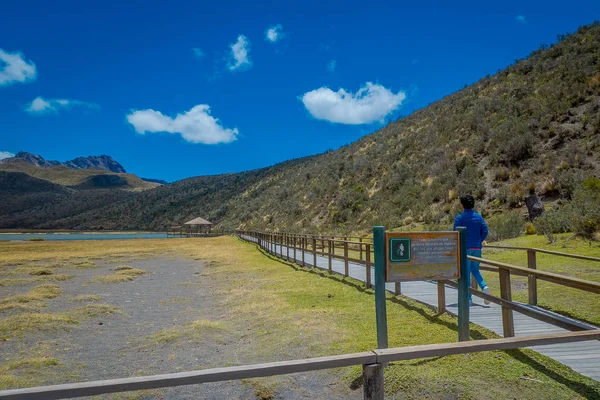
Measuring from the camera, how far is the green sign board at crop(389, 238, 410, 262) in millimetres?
4363

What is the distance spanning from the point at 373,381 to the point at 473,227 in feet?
14.9

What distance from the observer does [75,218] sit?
114188 mm

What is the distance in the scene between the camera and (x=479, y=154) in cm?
2620

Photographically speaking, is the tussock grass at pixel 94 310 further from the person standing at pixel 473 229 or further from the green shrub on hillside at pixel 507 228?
the green shrub on hillside at pixel 507 228

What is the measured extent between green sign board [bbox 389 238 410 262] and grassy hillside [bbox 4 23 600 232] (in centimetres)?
1643

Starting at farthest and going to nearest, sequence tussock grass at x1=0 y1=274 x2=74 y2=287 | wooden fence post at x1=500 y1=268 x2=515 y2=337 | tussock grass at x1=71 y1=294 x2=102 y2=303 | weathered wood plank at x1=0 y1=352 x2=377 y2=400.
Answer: tussock grass at x1=0 y1=274 x2=74 y2=287, tussock grass at x1=71 y1=294 x2=102 y2=303, wooden fence post at x1=500 y1=268 x2=515 y2=337, weathered wood plank at x1=0 y1=352 x2=377 y2=400

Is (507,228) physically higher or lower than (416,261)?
higher

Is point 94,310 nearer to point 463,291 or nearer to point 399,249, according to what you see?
point 399,249

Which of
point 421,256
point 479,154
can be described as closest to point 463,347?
point 421,256

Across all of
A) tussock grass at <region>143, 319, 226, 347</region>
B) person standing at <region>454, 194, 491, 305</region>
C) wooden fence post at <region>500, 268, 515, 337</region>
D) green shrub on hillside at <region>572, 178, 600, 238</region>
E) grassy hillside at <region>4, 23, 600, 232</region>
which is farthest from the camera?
grassy hillside at <region>4, 23, 600, 232</region>

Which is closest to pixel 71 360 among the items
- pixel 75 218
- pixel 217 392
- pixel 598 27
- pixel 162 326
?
pixel 162 326

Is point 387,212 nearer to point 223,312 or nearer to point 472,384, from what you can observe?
point 223,312

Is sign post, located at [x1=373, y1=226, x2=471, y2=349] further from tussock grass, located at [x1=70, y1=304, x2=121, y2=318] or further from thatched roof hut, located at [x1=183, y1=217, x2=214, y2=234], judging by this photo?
thatched roof hut, located at [x1=183, y1=217, x2=214, y2=234]

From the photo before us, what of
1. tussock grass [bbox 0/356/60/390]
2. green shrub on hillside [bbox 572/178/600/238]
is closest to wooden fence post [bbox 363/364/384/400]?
tussock grass [bbox 0/356/60/390]
